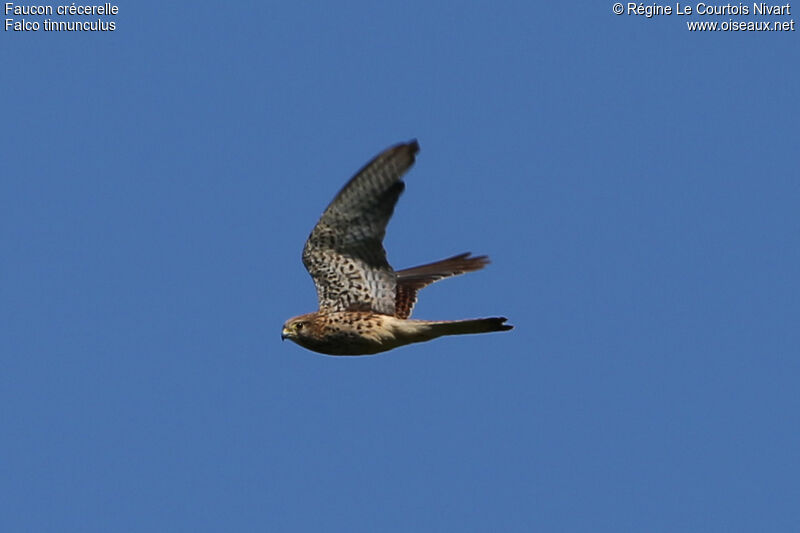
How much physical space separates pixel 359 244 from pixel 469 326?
1.28 m

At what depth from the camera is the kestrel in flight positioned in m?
10.8

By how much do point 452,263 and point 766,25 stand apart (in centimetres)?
440

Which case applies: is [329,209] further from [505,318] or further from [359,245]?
[505,318]

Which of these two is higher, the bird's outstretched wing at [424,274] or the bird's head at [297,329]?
the bird's outstretched wing at [424,274]

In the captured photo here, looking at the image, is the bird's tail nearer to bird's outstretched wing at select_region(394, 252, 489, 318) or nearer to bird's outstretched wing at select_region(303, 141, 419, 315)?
bird's outstretched wing at select_region(303, 141, 419, 315)

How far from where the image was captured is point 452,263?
1337 centimetres

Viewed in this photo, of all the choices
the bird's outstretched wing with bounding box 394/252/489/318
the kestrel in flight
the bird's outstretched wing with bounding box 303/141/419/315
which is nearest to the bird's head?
the kestrel in flight

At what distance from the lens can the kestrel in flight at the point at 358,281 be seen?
10758 millimetres

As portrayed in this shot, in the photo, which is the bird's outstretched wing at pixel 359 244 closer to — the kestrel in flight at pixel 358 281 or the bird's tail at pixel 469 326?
the kestrel in flight at pixel 358 281

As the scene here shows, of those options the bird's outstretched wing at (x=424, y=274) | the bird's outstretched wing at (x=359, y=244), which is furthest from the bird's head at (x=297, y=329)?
the bird's outstretched wing at (x=424, y=274)

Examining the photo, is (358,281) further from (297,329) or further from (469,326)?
(469,326)

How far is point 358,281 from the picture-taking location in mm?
11477

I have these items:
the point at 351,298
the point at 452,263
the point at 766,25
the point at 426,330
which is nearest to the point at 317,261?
the point at 351,298

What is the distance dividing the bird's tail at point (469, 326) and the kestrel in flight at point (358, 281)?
0.04 ft
